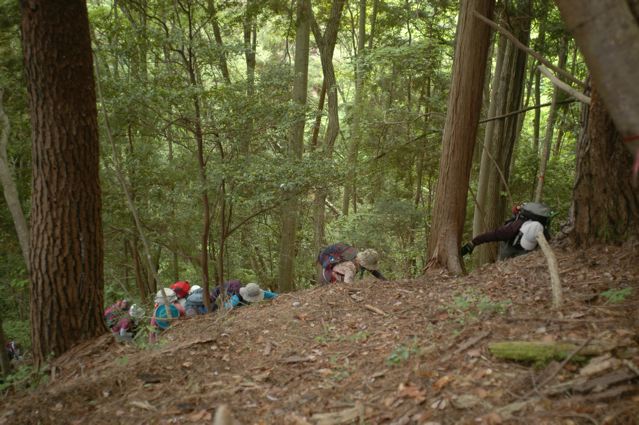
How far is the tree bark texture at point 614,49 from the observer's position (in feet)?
4.41

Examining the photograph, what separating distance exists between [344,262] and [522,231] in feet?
8.07

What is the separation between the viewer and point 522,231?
18.6 feet

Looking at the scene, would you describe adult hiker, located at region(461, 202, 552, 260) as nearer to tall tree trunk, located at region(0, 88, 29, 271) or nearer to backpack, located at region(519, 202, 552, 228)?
backpack, located at region(519, 202, 552, 228)

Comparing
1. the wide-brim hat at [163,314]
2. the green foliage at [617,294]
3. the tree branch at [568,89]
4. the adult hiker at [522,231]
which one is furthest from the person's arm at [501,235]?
the wide-brim hat at [163,314]

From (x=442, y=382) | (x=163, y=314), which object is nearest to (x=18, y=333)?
(x=163, y=314)

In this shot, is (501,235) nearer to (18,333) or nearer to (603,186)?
(603,186)

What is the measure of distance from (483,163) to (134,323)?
7.05m

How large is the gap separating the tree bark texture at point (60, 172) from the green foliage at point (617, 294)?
181 inches

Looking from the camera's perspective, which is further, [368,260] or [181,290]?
[181,290]

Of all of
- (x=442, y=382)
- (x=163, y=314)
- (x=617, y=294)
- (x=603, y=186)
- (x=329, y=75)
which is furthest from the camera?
(x=329, y=75)

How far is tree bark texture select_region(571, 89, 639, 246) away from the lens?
3785 millimetres

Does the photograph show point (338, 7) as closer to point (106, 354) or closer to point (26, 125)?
point (26, 125)

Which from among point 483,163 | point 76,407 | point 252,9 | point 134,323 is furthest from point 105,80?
point 483,163

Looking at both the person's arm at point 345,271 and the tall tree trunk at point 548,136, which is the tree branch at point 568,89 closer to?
the person's arm at point 345,271
